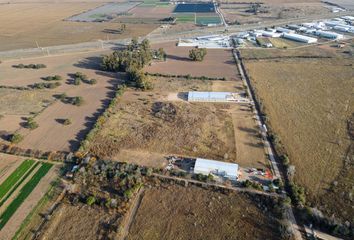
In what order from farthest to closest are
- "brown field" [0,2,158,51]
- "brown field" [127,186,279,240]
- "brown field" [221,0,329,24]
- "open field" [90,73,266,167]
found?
"brown field" [221,0,329,24] < "brown field" [0,2,158,51] < "open field" [90,73,266,167] < "brown field" [127,186,279,240]

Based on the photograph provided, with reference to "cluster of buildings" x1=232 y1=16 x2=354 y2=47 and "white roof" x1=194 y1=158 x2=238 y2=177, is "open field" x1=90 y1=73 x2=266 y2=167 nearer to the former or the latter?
"white roof" x1=194 y1=158 x2=238 y2=177

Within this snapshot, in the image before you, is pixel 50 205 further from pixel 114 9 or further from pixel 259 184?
pixel 114 9

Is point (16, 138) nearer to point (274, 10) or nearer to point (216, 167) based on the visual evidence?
point (216, 167)

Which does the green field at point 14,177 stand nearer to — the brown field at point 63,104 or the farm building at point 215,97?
the brown field at point 63,104

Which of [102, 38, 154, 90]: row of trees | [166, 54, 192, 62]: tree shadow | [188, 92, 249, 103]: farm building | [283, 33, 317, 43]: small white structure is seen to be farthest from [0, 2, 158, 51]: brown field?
[188, 92, 249, 103]: farm building

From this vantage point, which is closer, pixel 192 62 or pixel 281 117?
pixel 281 117

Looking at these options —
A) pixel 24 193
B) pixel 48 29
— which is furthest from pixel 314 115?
pixel 48 29

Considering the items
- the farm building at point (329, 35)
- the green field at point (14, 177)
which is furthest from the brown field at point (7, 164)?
the farm building at point (329, 35)

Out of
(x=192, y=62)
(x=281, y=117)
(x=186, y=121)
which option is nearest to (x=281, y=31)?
(x=192, y=62)
